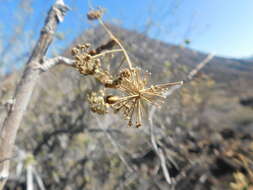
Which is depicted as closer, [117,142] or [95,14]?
[95,14]

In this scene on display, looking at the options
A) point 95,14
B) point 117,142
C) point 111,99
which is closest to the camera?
point 111,99

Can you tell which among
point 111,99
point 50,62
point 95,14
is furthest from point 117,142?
point 111,99

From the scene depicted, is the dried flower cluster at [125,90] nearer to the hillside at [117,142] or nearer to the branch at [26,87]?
the branch at [26,87]

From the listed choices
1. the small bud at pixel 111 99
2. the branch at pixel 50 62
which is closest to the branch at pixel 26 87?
the branch at pixel 50 62

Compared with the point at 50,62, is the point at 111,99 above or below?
below

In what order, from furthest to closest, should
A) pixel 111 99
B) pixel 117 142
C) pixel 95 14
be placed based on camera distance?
1. pixel 117 142
2. pixel 95 14
3. pixel 111 99

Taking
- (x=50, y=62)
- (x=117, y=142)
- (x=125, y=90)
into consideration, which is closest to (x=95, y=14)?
(x=50, y=62)

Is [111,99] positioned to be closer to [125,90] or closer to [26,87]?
[125,90]

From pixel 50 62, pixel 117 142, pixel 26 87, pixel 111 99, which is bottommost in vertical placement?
pixel 117 142

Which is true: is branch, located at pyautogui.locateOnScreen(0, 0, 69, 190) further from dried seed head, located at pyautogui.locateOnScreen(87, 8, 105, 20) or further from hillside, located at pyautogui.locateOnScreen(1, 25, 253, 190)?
hillside, located at pyautogui.locateOnScreen(1, 25, 253, 190)
